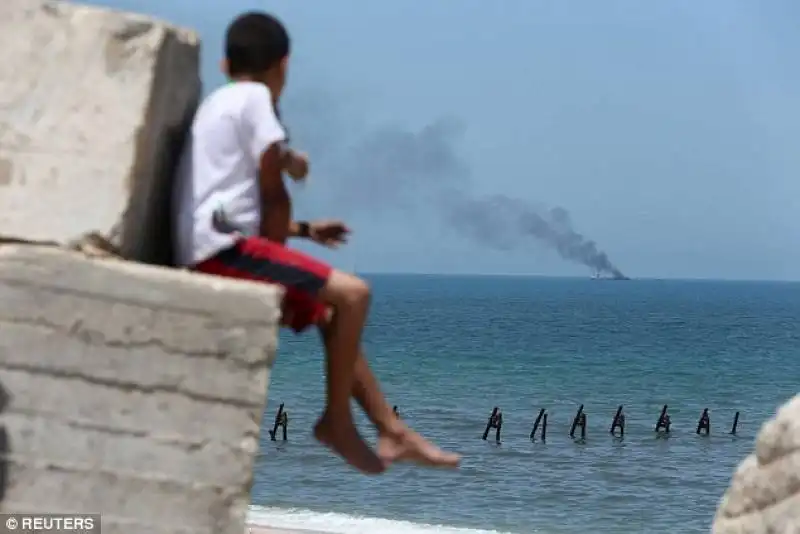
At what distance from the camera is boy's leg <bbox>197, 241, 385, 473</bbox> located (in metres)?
4.37

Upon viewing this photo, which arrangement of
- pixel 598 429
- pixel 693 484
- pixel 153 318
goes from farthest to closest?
1. pixel 598 429
2. pixel 693 484
3. pixel 153 318

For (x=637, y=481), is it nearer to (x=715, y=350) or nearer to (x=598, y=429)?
(x=598, y=429)

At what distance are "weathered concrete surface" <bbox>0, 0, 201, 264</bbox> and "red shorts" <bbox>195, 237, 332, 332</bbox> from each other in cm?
32

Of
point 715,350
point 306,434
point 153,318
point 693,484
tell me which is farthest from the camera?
point 715,350

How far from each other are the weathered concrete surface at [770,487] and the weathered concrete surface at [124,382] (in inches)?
77.9

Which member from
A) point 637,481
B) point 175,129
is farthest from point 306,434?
point 175,129

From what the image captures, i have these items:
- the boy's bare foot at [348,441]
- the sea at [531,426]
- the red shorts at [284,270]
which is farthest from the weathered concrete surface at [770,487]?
the red shorts at [284,270]

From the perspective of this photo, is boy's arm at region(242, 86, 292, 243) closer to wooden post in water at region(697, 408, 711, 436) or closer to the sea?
the sea

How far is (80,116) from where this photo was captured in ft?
14.4

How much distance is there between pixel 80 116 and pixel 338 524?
9.84ft

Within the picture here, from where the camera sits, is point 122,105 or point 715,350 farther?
point 715,350

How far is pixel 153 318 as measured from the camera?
4.18 meters

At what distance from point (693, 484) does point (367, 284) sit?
28862 millimetres

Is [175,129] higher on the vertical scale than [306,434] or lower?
higher
